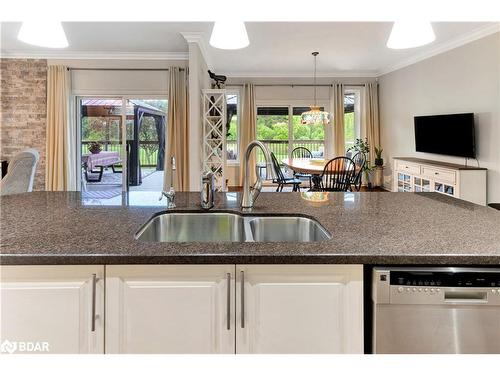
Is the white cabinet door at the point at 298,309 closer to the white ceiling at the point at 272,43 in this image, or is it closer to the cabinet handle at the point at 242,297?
the cabinet handle at the point at 242,297

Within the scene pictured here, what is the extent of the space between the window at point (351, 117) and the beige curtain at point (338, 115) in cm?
29

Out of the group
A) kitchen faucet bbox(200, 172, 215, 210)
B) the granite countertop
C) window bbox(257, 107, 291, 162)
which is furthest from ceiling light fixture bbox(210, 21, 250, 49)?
window bbox(257, 107, 291, 162)

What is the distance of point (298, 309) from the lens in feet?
3.34

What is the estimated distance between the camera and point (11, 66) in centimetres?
556

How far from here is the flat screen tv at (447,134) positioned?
15.0 ft

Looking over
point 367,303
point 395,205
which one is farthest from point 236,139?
point 367,303

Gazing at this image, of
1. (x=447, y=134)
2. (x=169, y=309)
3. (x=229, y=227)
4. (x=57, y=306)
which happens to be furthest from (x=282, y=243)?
(x=447, y=134)

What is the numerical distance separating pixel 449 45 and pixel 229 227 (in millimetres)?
4976

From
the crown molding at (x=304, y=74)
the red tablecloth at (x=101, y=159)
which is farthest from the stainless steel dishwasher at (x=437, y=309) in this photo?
the crown molding at (x=304, y=74)

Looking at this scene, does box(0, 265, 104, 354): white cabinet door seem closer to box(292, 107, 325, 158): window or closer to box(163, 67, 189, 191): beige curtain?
box(163, 67, 189, 191): beige curtain

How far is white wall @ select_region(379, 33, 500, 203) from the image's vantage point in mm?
4266

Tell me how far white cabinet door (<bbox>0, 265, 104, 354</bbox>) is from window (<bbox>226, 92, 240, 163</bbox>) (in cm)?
647

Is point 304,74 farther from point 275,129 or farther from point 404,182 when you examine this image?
point 404,182
